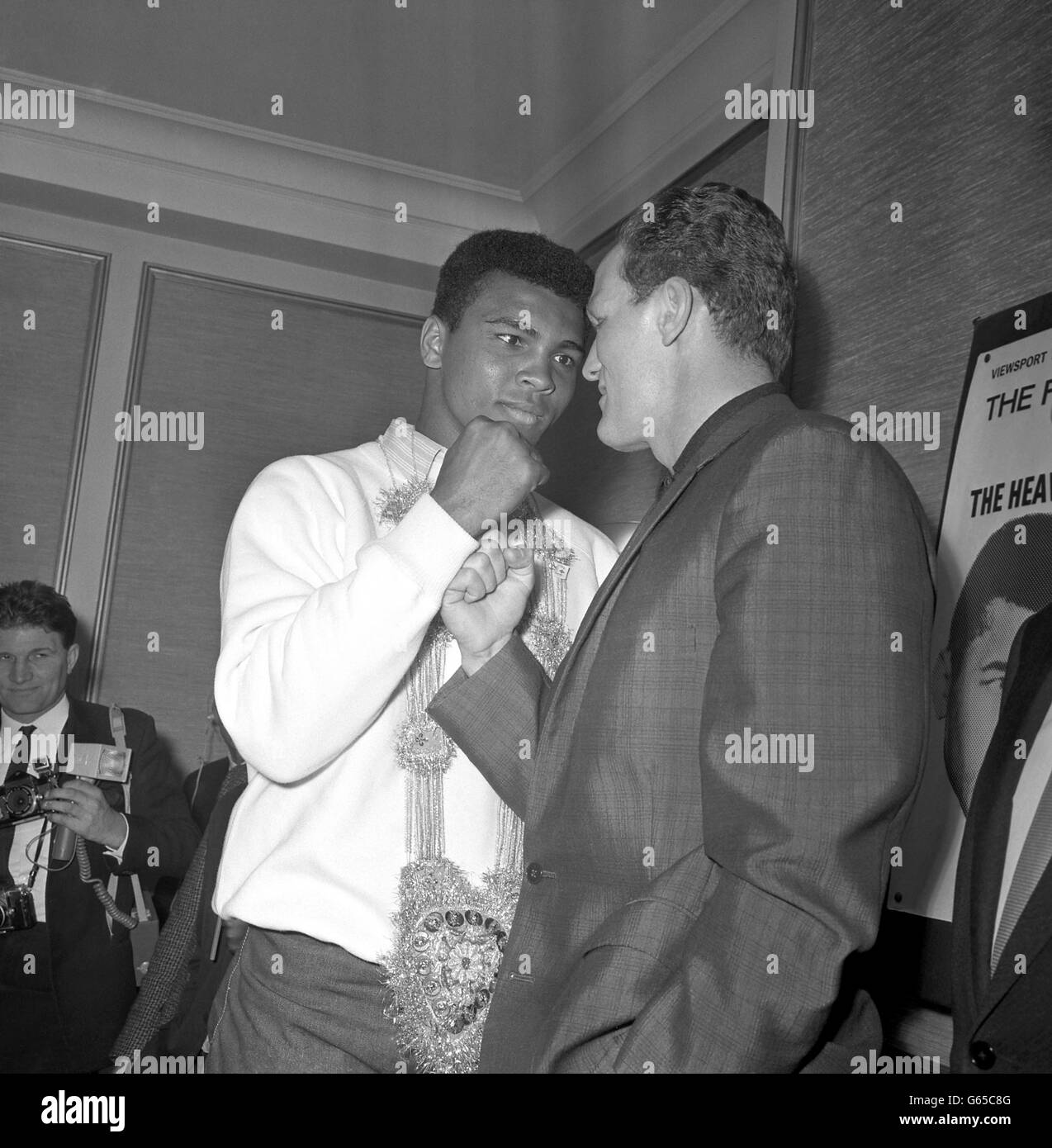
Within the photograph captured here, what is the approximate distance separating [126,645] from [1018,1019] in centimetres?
351

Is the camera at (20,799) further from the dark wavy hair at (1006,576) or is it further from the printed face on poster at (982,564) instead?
the dark wavy hair at (1006,576)

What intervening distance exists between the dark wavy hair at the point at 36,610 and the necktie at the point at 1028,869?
2.73m

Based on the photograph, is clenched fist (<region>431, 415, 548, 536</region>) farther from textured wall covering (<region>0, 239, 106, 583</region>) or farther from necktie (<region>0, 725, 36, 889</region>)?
textured wall covering (<region>0, 239, 106, 583</region>)

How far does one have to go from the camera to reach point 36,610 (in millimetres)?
3275

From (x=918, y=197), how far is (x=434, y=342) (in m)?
1.02

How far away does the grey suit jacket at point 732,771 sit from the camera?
0.84 m

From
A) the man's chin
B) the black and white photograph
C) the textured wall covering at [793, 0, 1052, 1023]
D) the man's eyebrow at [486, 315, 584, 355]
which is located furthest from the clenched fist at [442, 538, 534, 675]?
the textured wall covering at [793, 0, 1052, 1023]

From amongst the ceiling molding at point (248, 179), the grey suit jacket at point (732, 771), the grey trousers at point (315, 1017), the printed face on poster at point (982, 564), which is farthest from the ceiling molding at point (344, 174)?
the grey trousers at point (315, 1017)

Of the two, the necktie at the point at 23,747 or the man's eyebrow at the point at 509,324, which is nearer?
the man's eyebrow at the point at 509,324

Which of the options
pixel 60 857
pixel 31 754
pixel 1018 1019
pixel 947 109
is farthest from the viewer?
pixel 31 754

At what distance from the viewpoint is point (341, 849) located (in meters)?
1.22
